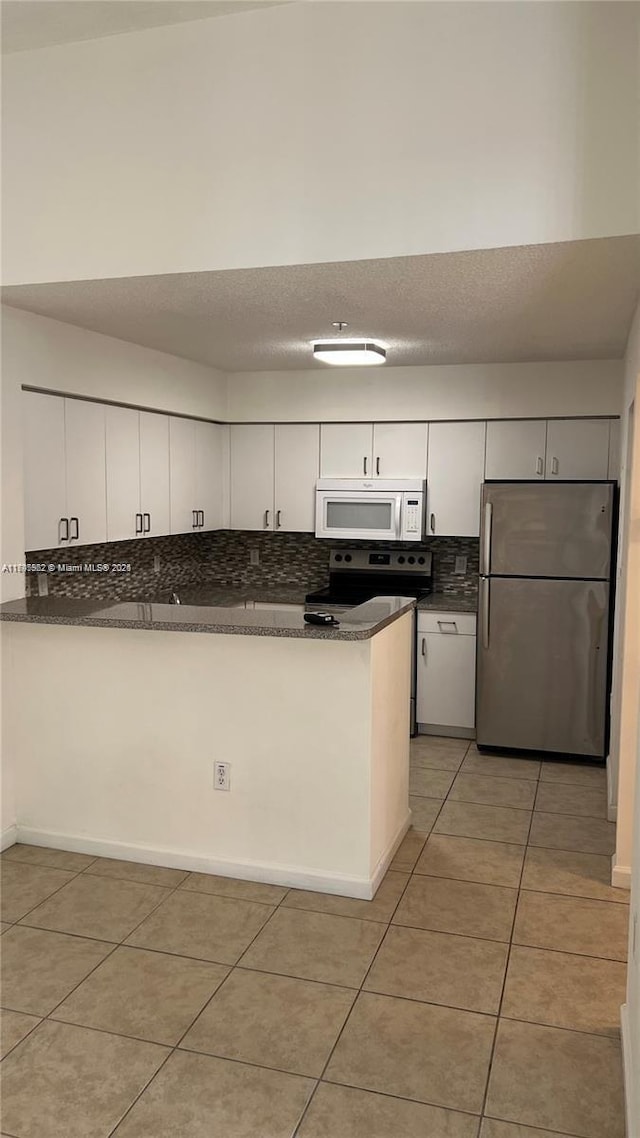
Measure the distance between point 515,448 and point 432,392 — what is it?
24.7 inches

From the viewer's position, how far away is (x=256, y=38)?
2.88 meters

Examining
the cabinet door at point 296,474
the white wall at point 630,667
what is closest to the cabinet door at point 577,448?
the cabinet door at point 296,474

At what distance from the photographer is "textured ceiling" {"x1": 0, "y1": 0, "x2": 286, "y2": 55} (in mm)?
2828

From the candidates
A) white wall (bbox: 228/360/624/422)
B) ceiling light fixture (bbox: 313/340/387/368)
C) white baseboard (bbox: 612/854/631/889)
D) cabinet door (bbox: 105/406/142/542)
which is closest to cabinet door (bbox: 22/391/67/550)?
cabinet door (bbox: 105/406/142/542)

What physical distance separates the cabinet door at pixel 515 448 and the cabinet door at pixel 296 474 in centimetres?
116

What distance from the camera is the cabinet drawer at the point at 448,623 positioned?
17.7 feet

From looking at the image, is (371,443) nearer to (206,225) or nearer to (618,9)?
(206,225)

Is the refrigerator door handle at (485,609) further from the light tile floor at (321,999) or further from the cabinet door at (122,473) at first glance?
the cabinet door at (122,473)

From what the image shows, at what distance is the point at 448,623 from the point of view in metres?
5.43

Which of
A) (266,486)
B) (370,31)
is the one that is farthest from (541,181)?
(266,486)

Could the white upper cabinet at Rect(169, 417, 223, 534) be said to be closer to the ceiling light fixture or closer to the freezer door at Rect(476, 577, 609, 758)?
the ceiling light fixture

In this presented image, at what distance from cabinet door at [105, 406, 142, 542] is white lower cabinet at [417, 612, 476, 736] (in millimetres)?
1893

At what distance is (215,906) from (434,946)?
0.84 meters

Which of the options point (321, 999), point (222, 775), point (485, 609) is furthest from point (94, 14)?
point (485, 609)
